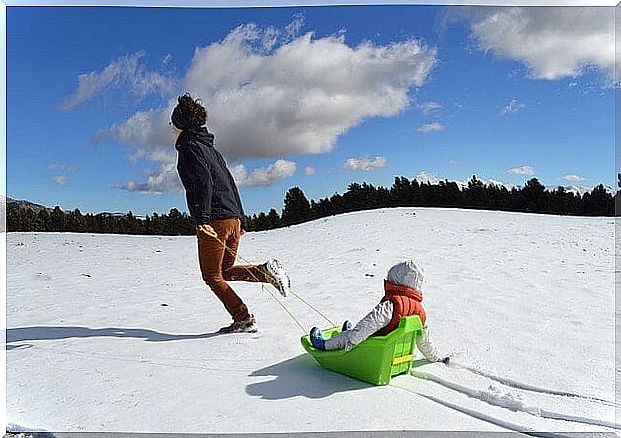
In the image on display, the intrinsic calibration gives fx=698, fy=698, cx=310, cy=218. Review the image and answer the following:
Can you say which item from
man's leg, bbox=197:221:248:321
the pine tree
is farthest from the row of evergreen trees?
man's leg, bbox=197:221:248:321

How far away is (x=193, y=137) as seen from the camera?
325cm

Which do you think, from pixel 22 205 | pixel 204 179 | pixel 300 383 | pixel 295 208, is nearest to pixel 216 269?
pixel 204 179

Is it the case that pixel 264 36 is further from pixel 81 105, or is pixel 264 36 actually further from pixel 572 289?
pixel 572 289

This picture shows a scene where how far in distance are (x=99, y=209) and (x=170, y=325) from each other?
108 cm

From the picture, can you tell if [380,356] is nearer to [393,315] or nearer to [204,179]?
[393,315]

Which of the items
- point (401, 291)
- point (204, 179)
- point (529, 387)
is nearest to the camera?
point (529, 387)

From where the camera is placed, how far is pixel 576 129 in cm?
433

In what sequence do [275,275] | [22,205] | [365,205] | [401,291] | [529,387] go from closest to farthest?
[529,387]
[401,291]
[275,275]
[22,205]
[365,205]

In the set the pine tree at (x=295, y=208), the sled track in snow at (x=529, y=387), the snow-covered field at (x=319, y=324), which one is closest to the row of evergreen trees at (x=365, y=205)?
the pine tree at (x=295, y=208)

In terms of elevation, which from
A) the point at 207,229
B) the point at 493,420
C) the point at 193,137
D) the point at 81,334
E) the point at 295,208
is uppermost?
the point at 193,137

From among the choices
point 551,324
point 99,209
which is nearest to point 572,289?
point 551,324

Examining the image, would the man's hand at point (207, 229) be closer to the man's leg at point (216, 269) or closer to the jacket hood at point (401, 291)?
the man's leg at point (216, 269)

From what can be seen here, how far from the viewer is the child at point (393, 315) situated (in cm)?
256

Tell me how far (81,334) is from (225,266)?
29.7 inches
